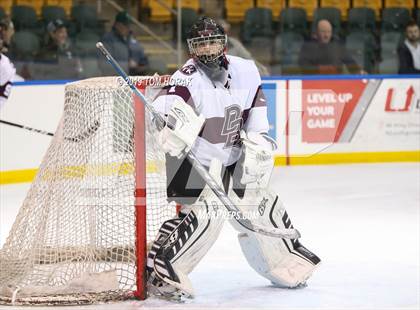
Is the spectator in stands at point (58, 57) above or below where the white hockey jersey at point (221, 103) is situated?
below

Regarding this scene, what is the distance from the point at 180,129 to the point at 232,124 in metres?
0.28

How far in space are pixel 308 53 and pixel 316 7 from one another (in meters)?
0.54

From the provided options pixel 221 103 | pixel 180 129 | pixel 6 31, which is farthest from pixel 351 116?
pixel 180 129

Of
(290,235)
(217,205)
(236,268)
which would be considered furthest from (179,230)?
(236,268)

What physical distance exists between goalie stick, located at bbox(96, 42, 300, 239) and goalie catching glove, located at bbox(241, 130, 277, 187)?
0.11 metres

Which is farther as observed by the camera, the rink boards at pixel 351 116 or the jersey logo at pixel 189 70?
the rink boards at pixel 351 116

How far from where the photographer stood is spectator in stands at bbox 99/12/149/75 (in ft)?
27.8

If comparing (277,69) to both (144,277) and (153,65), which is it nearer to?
(153,65)

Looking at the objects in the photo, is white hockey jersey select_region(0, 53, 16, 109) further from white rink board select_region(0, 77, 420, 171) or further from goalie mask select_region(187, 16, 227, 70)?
goalie mask select_region(187, 16, 227, 70)

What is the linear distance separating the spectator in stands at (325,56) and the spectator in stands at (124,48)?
4.22ft

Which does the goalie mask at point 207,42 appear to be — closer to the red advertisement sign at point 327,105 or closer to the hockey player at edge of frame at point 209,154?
the hockey player at edge of frame at point 209,154

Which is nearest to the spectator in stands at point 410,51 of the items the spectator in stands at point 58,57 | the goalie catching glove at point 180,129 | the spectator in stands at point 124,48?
the spectator in stands at point 124,48

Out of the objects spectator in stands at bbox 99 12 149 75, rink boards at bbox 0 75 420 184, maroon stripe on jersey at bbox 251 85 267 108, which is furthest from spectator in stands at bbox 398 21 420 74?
maroon stripe on jersey at bbox 251 85 267 108

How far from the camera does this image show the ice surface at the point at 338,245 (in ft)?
13.5
